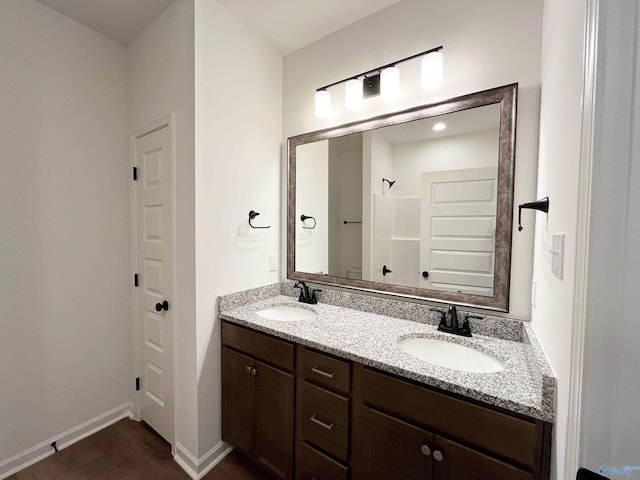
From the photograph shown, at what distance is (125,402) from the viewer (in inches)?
79.9

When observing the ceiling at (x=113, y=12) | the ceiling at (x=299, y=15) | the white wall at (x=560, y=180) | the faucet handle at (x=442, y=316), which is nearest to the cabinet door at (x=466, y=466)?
the white wall at (x=560, y=180)

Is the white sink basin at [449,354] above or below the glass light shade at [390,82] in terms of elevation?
below

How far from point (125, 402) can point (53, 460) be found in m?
0.45

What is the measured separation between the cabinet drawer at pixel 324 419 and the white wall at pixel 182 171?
71 cm

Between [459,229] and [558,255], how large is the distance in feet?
2.23

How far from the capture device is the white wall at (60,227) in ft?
4.97

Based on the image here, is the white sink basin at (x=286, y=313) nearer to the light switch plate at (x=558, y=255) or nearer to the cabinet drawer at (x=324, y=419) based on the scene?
the cabinet drawer at (x=324, y=419)

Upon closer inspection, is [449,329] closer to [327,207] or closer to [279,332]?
[279,332]

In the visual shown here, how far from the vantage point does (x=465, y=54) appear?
1.35 m

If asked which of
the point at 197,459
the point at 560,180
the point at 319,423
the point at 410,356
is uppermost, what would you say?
the point at 560,180

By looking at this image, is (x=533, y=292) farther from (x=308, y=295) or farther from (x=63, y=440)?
(x=63, y=440)

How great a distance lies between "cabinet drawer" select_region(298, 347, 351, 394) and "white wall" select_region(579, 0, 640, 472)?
0.80 meters

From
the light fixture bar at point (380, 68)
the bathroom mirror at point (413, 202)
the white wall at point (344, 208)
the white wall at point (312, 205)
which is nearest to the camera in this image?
the bathroom mirror at point (413, 202)

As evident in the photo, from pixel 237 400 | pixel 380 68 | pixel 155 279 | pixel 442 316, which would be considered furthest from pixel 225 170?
pixel 442 316
